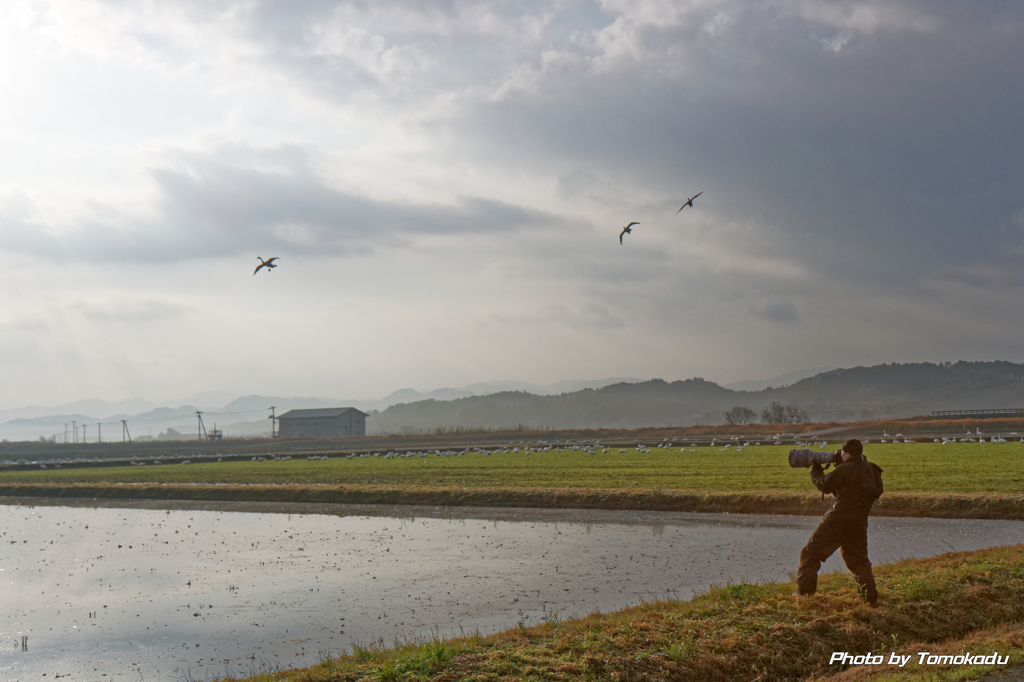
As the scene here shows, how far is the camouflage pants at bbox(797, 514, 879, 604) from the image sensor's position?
36.3ft

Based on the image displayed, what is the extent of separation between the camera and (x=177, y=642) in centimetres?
1266

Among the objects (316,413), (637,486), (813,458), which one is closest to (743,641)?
(813,458)

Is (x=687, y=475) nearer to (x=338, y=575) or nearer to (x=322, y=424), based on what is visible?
(x=338, y=575)

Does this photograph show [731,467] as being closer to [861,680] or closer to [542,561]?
[542,561]

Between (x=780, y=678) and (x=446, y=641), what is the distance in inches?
183

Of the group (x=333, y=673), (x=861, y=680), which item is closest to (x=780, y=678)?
(x=861, y=680)

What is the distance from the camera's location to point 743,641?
1015 cm

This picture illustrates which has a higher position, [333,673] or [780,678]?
[333,673]

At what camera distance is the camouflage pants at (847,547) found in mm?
11062

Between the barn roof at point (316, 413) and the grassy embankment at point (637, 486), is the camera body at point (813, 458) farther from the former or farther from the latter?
the barn roof at point (316, 413)

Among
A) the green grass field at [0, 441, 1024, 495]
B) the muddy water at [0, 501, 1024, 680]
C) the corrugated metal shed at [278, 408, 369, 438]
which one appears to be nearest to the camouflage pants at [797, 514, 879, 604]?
the muddy water at [0, 501, 1024, 680]

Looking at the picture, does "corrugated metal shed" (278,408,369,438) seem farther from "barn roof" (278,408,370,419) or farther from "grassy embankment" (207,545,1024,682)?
"grassy embankment" (207,545,1024,682)

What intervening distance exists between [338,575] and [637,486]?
18.3m

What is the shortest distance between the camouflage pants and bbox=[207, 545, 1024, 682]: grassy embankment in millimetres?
356
